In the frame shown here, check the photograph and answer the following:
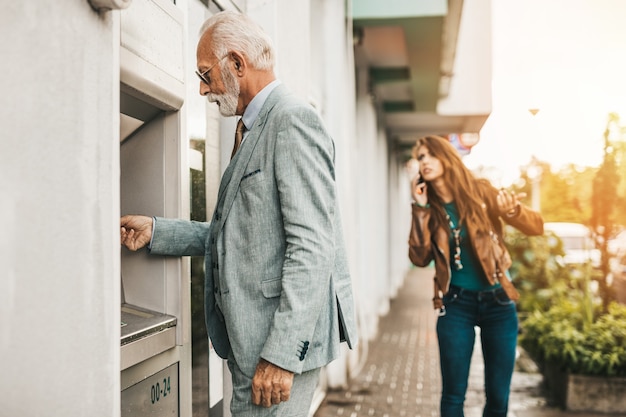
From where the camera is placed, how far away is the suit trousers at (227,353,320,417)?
1915 millimetres

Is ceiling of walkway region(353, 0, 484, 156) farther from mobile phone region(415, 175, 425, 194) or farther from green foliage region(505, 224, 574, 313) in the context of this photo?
mobile phone region(415, 175, 425, 194)

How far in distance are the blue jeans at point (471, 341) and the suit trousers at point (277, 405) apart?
1751 millimetres

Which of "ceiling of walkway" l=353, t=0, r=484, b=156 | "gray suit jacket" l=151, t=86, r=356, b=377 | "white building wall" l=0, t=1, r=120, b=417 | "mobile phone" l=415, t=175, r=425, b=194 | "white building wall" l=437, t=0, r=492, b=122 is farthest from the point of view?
"white building wall" l=437, t=0, r=492, b=122

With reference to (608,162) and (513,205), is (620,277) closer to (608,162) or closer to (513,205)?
(608,162)

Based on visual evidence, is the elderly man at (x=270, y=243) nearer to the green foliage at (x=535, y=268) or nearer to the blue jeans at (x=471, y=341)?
the blue jeans at (x=471, y=341)

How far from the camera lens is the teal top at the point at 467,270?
359cm

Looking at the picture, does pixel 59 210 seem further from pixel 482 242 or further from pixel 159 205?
pixel 482 242

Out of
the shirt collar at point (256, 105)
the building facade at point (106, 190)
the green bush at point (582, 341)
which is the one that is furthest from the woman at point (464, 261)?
the green bush at point (582, 341)

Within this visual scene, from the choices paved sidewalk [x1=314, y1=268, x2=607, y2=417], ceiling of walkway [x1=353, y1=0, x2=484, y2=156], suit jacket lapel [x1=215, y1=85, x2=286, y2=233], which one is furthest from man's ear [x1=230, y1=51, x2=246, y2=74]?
ceiling of walkway [x1=353, y1=0, x2=484, y2=156]

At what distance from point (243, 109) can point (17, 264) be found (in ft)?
2.92

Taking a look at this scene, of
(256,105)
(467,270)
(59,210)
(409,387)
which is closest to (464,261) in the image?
→ (467,270)

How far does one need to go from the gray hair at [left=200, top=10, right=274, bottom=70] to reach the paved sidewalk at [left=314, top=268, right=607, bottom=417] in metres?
3.94

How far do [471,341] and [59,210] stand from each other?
2615mm

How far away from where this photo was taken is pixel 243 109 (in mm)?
2135
